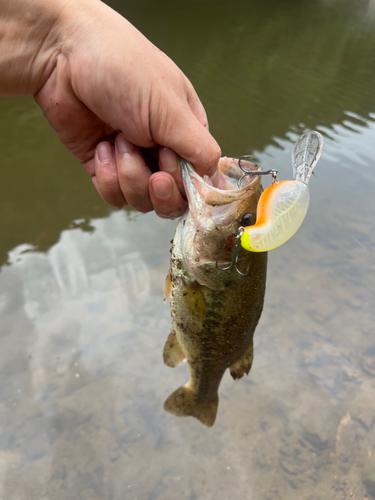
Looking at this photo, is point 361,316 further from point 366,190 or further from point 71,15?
point 71,15

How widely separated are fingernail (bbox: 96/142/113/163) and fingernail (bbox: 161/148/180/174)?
1.15 feet

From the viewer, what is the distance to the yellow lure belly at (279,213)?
4.65 ft

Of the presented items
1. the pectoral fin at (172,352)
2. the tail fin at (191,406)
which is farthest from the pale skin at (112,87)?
the tail fin at (191,406)

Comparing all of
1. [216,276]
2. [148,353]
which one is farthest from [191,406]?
[216,276]

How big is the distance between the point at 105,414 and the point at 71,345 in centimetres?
87

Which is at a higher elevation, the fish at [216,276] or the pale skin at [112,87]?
the pale skin at [112,87]

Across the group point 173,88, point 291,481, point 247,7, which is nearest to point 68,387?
point 291,481

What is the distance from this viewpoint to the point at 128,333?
13.4 feet

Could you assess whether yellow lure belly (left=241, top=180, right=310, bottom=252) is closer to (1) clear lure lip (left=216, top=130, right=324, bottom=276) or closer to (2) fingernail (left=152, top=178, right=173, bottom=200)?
(1) clear lure lip (left=216, top=130, right=324, bottom=276)

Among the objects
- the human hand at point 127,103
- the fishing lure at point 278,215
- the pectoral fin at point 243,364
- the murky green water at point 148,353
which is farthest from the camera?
the murky green water at point 148,353

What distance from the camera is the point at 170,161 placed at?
1.78 metres

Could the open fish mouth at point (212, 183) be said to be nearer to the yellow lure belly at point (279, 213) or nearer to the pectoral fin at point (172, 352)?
the yellow lure belly at point (279, 213)

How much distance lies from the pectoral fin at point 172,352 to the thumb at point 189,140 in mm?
1427

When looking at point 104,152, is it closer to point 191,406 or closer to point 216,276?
point 216,276
